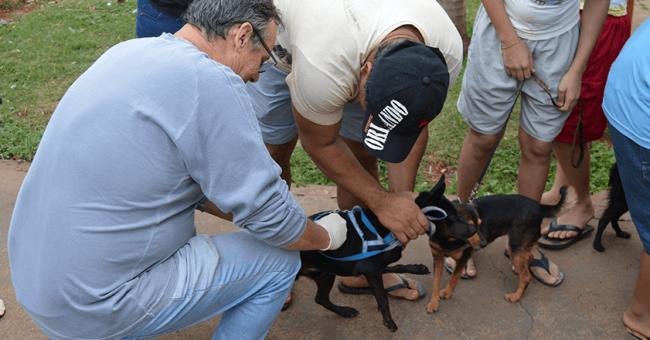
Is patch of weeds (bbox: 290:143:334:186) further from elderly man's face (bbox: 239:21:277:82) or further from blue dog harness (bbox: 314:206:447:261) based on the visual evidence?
elderly man's face (bbox: 239:21:277:82)

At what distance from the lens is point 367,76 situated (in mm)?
2025

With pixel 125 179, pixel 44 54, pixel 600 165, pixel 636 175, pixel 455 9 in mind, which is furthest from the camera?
pixel 44 54

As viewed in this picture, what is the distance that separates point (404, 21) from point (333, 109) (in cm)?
50

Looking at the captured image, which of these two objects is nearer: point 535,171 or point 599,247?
point 535,171

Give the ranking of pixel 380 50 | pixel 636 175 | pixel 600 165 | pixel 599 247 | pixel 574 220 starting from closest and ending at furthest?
pixel 380 50 < pixel 636 175 < pixel 599 247 < pixel 574 220 < pixel 600 165

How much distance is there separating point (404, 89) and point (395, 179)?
0.92 metres

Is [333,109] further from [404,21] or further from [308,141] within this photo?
[404,21]

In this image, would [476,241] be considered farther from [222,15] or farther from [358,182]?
[222,15]

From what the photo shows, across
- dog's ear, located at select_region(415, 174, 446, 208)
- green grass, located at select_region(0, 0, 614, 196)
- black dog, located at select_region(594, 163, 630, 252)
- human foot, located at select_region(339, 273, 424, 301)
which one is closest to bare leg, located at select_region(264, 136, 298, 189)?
human foot, located at select_region(339, 273, 424, 301)

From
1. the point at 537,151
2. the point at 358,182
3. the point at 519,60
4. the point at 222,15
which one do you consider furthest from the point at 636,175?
the point at 222,15

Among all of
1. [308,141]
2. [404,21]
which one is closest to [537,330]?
[308,141]

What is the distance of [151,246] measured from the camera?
1747 millimetres

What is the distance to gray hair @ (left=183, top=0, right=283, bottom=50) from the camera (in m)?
1.77

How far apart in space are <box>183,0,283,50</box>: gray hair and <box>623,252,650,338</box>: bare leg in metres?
2.22
